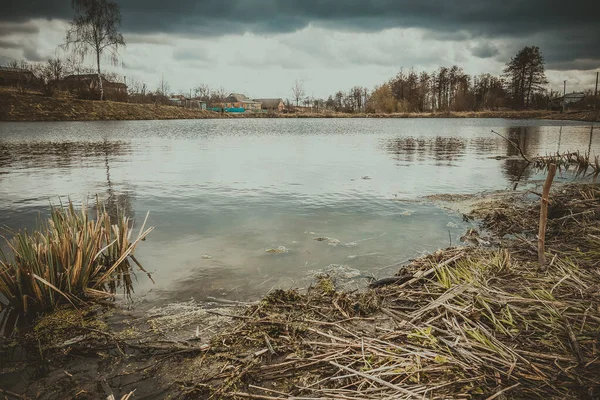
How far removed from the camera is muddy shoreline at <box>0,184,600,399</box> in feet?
8.06

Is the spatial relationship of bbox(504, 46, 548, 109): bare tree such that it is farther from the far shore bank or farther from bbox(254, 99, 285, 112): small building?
bbox(254, 99, 285, 112): small building

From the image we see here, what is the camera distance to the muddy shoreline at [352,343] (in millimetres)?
2457

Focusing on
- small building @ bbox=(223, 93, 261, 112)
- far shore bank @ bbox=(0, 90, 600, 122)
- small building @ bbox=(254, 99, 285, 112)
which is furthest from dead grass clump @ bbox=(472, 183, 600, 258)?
small building @ bbox=(254, 99, 285, 112)

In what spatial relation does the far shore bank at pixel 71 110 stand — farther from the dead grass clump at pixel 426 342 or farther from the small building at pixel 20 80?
the dead grass clump at pixel 426 342

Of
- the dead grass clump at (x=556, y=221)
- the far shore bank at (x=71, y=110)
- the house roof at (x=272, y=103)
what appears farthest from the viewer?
the house roof at (x=272, y=103)

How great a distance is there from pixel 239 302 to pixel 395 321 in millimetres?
1810

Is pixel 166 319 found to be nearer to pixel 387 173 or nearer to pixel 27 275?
pixel 27 275

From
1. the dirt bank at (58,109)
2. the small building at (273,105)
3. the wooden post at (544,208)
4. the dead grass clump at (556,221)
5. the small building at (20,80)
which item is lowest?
the dead grass clump at (556,221)

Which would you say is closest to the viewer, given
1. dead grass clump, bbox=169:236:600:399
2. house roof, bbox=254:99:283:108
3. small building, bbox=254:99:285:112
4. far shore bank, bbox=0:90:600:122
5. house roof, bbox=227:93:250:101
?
dead grass clump, bbox=169:236:600:399

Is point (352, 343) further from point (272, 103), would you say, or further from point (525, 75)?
point (272, 103)

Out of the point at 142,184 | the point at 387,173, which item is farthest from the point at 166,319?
the point at 387,173

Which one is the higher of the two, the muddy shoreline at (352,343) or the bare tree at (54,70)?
the bare tree at (54,70)

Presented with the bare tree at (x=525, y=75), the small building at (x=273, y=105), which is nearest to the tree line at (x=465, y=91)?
the bare tree at (x=525, y=75)

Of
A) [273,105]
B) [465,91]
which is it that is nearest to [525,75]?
[465,91]
